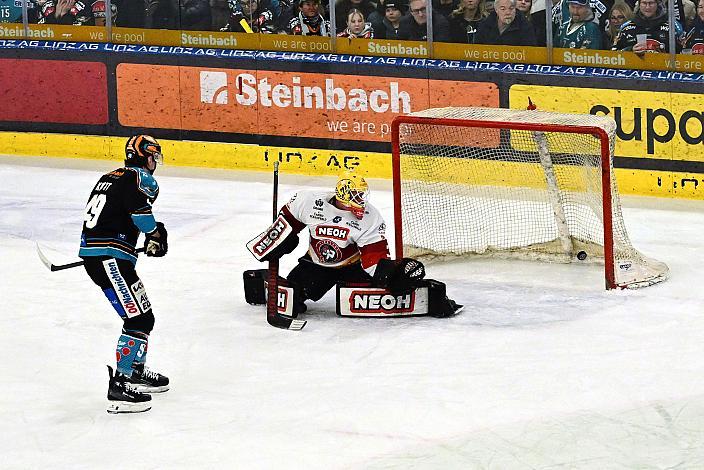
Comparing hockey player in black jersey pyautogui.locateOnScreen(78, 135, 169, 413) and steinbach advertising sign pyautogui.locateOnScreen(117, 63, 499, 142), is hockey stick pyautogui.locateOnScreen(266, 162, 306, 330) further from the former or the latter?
steinbach advertising sign pyautogui.locateOnScreen(117, 63, 499, 142)

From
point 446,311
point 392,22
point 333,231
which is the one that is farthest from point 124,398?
point 392,22

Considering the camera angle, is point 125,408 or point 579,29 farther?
point 579,29

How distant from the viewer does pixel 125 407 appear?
708cm

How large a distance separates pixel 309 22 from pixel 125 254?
232 inches

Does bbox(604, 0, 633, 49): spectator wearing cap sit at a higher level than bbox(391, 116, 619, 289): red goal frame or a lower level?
higher

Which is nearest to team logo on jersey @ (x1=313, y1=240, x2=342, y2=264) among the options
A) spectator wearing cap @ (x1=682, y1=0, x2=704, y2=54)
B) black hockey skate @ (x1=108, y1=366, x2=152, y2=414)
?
black hockey skate @ (x1=108, y1=366, x2=152, y2=414)

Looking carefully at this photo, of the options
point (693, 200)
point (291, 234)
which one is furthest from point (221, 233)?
point (693, 200)

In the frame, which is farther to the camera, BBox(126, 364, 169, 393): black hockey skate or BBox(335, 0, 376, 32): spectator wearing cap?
BBox(335, 0, 376, 32): spectator wearing cap

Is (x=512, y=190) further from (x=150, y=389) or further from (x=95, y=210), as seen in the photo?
(x=95, y=210)

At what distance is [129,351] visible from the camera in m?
7.08

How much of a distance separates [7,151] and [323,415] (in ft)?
23.5

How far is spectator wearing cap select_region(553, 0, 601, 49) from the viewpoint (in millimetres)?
11641

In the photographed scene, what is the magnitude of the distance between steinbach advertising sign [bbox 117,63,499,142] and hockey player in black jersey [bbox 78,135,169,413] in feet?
16.9

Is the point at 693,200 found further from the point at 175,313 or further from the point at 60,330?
the point at 60,330
